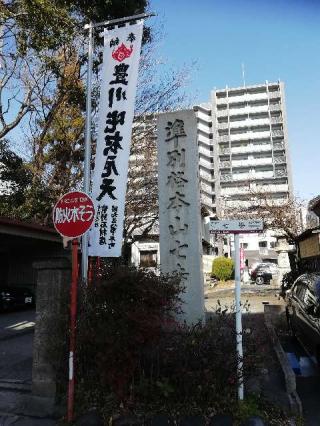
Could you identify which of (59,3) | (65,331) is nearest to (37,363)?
(65,331)

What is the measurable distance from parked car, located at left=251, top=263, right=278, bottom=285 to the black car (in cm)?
2426

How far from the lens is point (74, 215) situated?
5.59 m

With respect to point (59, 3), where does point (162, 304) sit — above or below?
below

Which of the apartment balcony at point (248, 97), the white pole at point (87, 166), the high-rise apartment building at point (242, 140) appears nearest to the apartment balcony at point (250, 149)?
the high-rise apartment building at point (242, 140)

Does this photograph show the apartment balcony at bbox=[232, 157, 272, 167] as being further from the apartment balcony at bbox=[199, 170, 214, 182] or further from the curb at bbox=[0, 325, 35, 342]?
the curb at bbox=[0, 325, 35, 342]

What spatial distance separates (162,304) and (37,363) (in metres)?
2.08

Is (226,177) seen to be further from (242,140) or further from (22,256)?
(22,256)

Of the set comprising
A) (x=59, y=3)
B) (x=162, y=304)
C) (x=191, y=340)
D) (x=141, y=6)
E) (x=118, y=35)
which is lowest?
(x=191, y=340)

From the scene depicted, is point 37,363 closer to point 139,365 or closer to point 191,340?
point 139,365

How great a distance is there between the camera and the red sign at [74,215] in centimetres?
551

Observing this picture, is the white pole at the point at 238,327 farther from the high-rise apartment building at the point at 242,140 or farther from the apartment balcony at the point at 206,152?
the apartment balcony at the point at 206,152

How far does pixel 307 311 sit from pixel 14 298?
13469mm

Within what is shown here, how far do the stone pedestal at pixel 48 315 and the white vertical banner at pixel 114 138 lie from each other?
143 cm

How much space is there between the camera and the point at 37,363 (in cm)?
572
